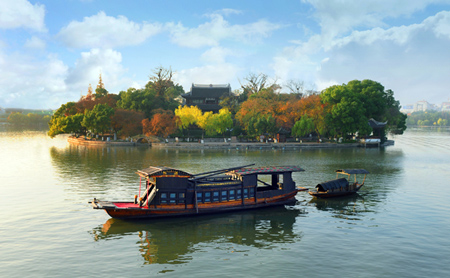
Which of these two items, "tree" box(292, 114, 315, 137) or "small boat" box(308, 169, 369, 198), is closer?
"small boat" box(308, 169, 369, 198)

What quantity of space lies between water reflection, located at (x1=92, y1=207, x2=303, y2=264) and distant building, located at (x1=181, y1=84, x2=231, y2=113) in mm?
84679

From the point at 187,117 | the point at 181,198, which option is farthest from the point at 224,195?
the point at 187,117

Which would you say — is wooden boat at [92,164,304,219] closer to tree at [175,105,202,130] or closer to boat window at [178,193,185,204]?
boat window at [178,193,185,204]

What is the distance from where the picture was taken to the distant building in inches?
4485

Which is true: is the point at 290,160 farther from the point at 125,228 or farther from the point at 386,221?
the point at 125,228

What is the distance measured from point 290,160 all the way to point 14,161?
152ft

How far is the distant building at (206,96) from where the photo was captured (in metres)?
114

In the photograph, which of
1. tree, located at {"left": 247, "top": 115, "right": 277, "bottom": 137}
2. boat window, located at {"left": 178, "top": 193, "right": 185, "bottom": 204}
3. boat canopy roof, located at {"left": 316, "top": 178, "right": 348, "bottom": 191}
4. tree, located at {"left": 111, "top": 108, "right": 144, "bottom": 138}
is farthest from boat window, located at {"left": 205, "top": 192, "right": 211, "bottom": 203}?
tree, located at {"left": 111, "top": 108, "right": 144, "bottom": 138}

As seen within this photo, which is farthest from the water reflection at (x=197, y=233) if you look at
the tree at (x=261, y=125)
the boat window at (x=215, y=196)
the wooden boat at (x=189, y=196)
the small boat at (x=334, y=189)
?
the tree at (x=261, y=125)

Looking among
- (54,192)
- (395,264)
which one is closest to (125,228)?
(54,192)

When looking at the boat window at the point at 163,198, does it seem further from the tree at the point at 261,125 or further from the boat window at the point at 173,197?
the tree at the point at 261,125

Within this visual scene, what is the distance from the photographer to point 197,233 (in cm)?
2602

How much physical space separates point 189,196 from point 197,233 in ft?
12.7

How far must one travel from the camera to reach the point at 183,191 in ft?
94.7
